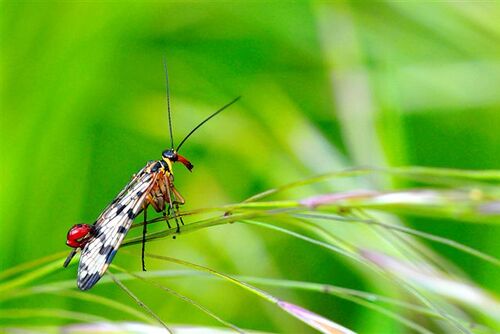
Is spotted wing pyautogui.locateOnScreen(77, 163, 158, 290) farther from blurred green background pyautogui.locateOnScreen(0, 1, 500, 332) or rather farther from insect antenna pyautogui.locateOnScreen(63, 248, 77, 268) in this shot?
blurred green background pyautogui.locateOnScreen(0, 1, 500, 332)

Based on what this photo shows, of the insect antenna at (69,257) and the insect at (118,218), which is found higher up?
the insect at (118,218)

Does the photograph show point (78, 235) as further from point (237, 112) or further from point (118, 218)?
point (237, 112)

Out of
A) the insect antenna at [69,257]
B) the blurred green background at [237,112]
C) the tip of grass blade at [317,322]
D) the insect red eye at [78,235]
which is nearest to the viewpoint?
the tip of grass blade at [317,322]

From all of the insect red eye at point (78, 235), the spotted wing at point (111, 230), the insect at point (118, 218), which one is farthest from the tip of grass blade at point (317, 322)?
the insect red eye at point (78, 235)

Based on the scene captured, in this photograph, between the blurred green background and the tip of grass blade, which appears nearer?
the tip of grass blade

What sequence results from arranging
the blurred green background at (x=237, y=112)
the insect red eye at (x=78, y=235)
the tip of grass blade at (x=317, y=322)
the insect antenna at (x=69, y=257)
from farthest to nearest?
the blurred green background at (x=237, y=112)
the insect red eye at (x=78, y=235)
the insect antenna at (x=69, y=257)
the tip of grass blade at (x=317, y=322)

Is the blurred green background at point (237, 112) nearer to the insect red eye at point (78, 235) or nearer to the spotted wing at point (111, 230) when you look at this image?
the spotted wing at point (111, 230)

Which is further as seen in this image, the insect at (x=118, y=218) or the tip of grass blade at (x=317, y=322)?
the insect at (x=118, y=218)

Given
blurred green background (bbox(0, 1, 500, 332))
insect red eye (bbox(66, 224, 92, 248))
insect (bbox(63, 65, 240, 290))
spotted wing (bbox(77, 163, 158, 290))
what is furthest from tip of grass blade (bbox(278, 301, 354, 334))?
blurred green background (bbox(0, 1, 500, 332))
